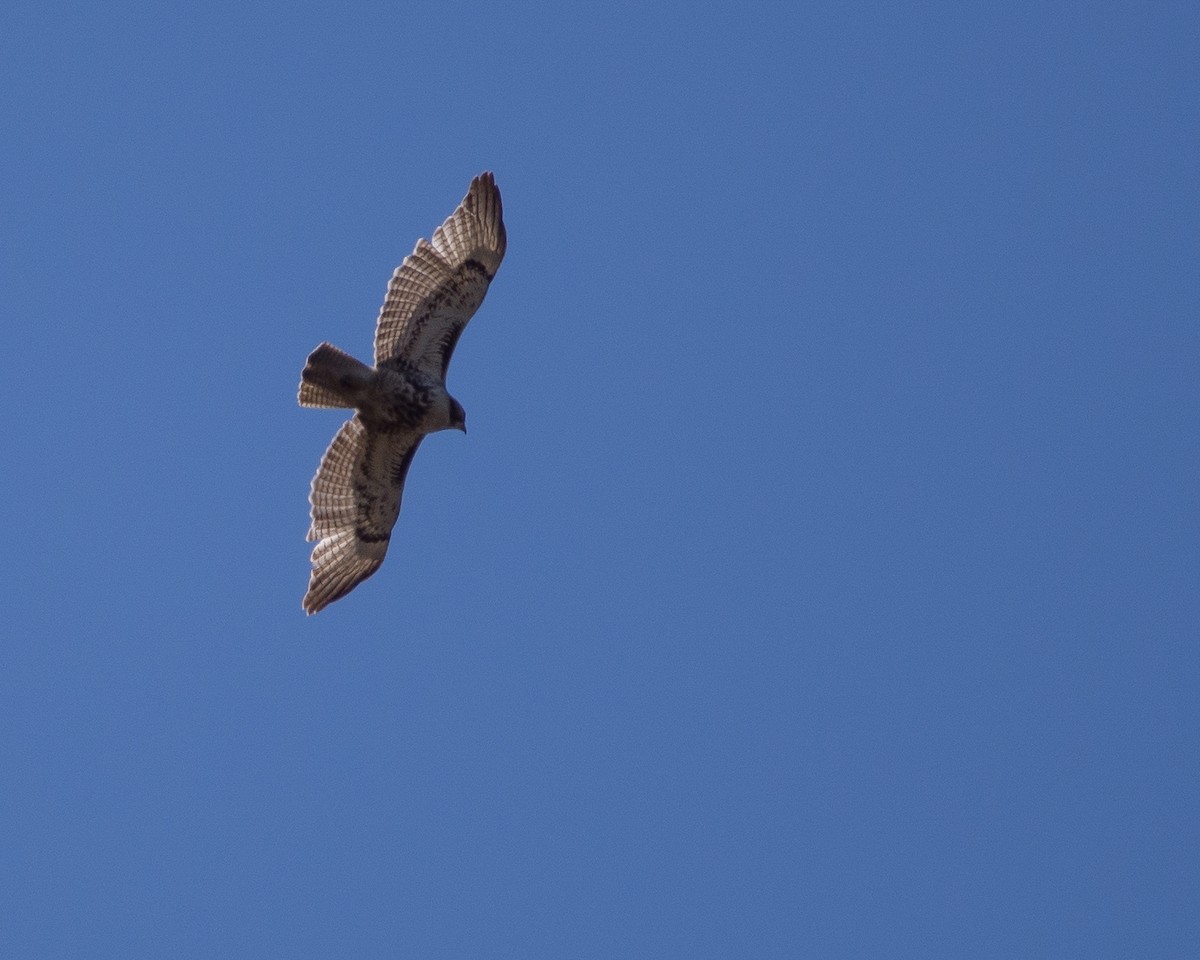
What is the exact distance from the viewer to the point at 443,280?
730 inches

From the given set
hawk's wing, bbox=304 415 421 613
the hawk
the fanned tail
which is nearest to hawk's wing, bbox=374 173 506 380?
the hawk

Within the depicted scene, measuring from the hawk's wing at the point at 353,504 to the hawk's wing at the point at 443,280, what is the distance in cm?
89

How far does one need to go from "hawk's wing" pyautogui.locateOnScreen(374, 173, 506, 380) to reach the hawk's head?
0.49 m

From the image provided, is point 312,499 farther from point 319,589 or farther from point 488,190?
point 488,190

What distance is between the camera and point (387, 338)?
18688 millimetres

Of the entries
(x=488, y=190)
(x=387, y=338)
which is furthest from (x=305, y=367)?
(x=488, y=190)

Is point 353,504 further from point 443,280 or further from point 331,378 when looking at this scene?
point 443,280

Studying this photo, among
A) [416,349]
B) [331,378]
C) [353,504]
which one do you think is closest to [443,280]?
[416,349]

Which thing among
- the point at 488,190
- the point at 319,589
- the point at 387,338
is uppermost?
the point at 488,190

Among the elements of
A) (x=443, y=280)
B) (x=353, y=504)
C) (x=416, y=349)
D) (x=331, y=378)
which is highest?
(x=443, y=280)

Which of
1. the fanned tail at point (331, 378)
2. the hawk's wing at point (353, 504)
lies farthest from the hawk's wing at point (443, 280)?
the hawk's wing at point (353, 504)

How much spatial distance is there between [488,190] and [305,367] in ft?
8.39

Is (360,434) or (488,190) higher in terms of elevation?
(488,190)

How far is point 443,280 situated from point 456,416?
1353 mm
